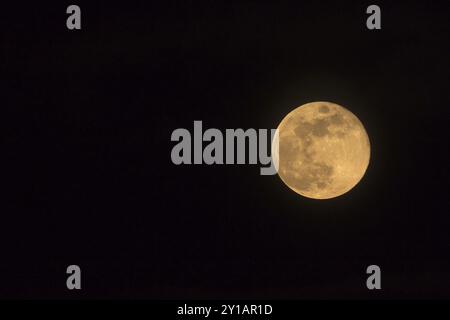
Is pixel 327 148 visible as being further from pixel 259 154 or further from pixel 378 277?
pixel 378 277

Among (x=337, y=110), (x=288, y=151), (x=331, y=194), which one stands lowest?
(x=331, y=194)

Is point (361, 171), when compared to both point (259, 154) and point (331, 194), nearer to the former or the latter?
point (331, 194)

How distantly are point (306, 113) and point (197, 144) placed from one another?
6.19ft

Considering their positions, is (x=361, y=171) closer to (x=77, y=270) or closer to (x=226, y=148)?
(x=226, y=148)

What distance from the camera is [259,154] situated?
11.4 meters

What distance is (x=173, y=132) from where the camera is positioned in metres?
11.8

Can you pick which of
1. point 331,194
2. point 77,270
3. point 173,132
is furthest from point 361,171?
point 77,270

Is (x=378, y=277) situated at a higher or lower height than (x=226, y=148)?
lower

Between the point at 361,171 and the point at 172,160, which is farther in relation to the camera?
the point at 172,160

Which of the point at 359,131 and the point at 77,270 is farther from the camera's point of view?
the point at 77,270

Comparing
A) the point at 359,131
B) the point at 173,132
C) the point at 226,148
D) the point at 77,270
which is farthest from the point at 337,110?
the point at 77,270

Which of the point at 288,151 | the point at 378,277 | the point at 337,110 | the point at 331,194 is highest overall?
the point at 337,110

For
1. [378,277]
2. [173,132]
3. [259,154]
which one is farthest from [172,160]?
[378,277]

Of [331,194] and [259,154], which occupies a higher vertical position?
[259,154]
